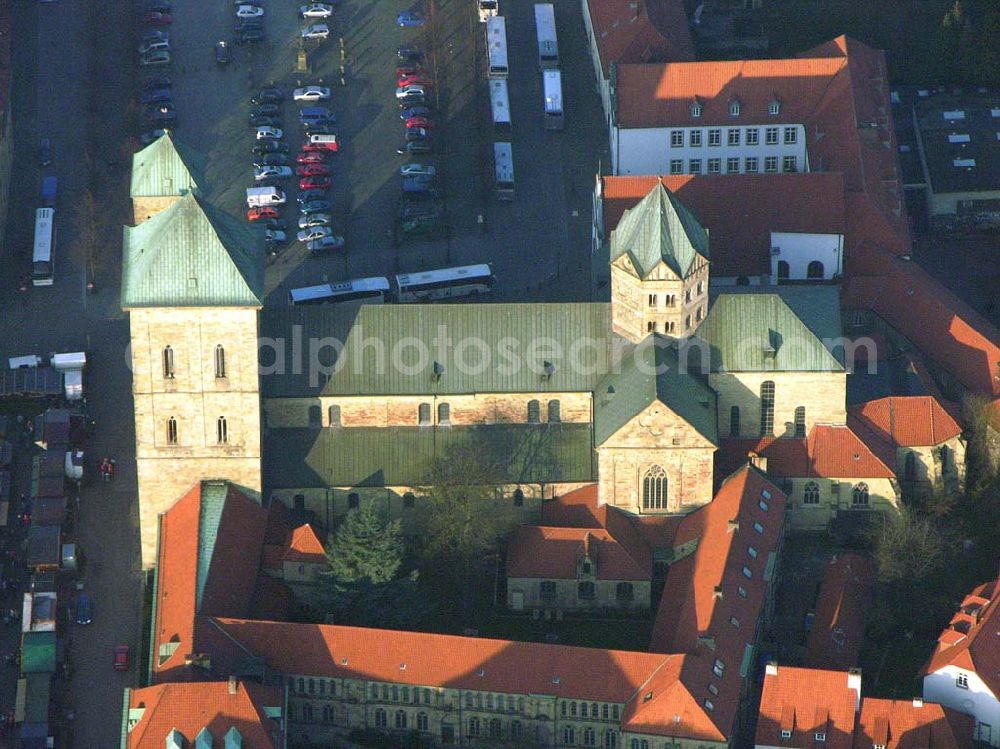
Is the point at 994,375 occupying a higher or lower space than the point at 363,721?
higher

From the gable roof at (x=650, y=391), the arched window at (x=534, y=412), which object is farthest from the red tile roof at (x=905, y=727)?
the arched window at (x=534, y=412)

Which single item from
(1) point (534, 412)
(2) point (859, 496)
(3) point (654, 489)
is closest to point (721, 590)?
(3) point (654, 489)

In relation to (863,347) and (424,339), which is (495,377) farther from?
(863,347)

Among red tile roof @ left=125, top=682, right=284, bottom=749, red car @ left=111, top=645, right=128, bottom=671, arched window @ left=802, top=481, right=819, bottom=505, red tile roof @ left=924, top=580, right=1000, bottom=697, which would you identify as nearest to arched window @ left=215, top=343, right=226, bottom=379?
red car @ left=111, top=645, right=128, bottom=671

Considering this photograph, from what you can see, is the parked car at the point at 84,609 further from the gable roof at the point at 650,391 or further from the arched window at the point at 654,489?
the arched window at the point at 654,489

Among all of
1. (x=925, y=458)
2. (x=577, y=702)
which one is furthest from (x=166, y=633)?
(x=925, y=458)

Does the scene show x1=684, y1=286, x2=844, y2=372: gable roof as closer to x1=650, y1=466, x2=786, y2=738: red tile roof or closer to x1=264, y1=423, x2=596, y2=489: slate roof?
x1=650, y1=466, x2=786, y2=738: red tile roof
